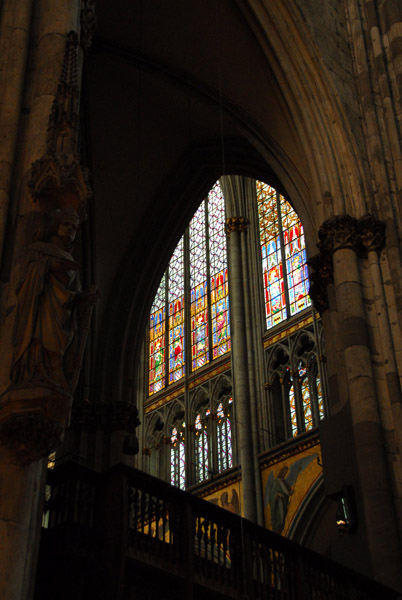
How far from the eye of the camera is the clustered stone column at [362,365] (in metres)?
8.88

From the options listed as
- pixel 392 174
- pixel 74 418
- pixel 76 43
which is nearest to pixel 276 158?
pixel 392 174

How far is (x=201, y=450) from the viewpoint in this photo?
20281 millimetres

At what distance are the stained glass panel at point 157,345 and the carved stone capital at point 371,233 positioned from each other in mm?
12094

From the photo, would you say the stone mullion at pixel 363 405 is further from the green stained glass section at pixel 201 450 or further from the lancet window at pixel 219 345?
the green stained glass section at pixel 201 450

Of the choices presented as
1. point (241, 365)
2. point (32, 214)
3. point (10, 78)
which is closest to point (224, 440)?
point (241, 365)

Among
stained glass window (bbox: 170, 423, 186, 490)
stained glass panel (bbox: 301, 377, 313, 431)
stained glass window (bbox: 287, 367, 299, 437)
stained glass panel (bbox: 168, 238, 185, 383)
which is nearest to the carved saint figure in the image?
stained glass panel (bbox: 301, 377, 313, 431)

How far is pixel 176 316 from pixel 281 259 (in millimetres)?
3742

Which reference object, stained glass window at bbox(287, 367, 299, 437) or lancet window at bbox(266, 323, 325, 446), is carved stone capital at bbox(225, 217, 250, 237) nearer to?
lancet window at bbox(266, 323, 325, 446)

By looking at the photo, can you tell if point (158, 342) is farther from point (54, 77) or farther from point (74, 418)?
point (54, 77)

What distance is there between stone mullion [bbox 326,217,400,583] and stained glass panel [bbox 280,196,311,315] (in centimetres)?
859

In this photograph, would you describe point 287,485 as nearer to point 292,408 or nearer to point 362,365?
point 292,408

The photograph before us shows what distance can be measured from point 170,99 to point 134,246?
102 inches

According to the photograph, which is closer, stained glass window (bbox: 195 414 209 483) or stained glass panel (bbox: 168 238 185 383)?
stained glass window (bbox: 195 414 209 483)

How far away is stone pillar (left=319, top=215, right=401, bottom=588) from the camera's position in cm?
883
